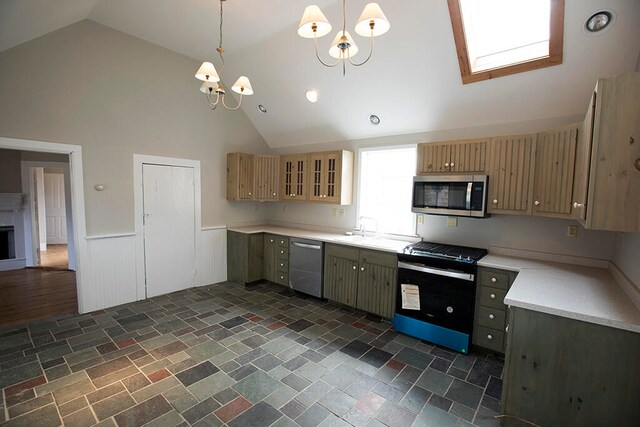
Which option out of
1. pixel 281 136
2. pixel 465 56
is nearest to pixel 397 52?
pixel 465 56

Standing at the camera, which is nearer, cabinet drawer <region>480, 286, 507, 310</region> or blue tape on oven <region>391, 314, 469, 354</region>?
cabinet drawer <region>480, 286, 507, 310</region>

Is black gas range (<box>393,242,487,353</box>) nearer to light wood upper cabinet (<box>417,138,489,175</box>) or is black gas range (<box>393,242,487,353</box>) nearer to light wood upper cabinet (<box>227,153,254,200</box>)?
light wood upper cabinet (<box>417,138,489,175</box>)

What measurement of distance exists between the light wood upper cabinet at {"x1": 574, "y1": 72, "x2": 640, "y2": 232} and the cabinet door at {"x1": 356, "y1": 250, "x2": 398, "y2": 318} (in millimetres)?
1943

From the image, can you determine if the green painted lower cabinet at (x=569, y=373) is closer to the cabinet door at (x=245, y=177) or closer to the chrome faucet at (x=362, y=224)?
the chrome faucet at (x=362, y=224)

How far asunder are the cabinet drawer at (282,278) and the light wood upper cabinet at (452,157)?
2498 mm

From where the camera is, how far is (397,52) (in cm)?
300

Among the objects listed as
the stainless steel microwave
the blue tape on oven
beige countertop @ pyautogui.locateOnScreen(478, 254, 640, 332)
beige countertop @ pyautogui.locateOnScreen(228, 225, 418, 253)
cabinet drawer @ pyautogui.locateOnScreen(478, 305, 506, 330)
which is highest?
the stainless steel microwave

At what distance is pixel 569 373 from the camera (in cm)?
179

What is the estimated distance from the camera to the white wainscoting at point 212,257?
4746mm

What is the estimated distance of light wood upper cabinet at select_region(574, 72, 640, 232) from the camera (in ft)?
5.18

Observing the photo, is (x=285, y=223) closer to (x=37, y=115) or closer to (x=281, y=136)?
(x=281, y=136)

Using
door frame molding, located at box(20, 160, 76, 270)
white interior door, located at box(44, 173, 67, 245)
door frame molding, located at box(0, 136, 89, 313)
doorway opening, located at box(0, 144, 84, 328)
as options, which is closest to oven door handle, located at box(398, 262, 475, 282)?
door frame molding, located at box(0, 136, 89, 313)

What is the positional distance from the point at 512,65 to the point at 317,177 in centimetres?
276

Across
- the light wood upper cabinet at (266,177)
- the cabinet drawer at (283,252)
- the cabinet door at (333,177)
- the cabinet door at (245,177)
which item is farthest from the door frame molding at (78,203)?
the cabinet door at (333,177)
